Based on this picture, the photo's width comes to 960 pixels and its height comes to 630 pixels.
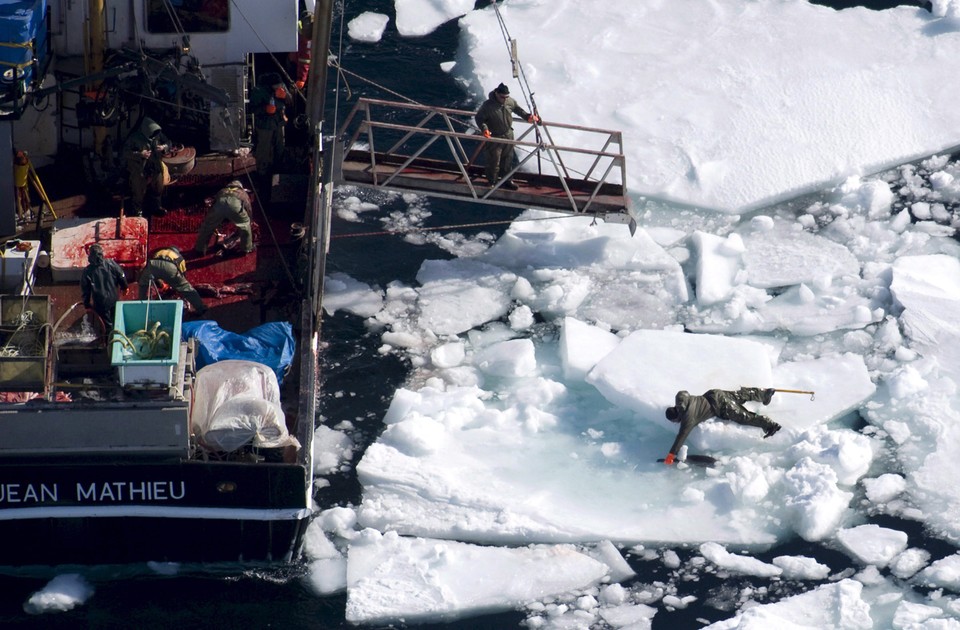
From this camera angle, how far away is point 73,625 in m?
11.9

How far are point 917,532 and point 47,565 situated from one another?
7401 mm

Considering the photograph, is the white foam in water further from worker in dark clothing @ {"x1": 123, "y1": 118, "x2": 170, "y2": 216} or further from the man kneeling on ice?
worker in dark clothing @ {"x1": 123, "y1": 118, "x2": 170, "y2": 216}

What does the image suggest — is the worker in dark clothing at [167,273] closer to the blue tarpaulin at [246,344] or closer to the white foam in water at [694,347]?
the blue tarpaulin at [246,344]

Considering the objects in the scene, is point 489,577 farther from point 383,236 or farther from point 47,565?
point 383,236

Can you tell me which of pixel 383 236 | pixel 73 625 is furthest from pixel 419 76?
pixel 73 625

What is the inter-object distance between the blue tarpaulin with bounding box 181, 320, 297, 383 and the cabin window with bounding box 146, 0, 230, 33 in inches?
140

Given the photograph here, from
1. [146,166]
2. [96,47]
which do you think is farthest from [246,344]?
[96,47]

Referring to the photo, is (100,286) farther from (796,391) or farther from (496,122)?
(796,391)

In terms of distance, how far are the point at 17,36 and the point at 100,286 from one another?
2713 millimetres

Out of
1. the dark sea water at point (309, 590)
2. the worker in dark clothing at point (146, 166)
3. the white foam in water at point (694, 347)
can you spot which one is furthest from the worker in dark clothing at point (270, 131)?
the dark sea water at point (309, 590)

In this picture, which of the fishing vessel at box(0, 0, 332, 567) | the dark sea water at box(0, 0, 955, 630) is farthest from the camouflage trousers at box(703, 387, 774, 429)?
the fishing vessel at box(0, 0, 332, 567)

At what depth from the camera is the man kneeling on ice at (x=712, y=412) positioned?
13445 millimetres

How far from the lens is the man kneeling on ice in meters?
13.4

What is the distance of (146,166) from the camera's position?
1434cm
